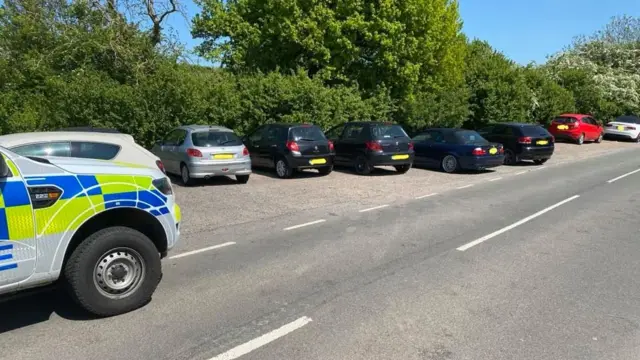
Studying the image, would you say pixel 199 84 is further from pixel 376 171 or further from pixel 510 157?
pixel 510 157

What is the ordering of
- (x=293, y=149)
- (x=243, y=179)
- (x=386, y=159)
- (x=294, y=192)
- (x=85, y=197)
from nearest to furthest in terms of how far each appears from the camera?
(x=85, y=197), (x=294, y=192), (x=243, y=179), (x=293, y=149), (x=386, y=159)

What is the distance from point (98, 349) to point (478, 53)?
30968 millimetres

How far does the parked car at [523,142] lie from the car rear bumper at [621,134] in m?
15.9

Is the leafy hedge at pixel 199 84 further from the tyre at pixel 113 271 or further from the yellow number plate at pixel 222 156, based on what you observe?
the tyre at pixel 113 271

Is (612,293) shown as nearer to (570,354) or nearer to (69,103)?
(570,354)

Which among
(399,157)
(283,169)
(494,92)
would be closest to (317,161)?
(283,169)

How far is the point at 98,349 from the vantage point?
3.70 meters

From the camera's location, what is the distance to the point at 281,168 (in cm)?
1376

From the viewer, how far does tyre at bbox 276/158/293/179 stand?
13539 mm

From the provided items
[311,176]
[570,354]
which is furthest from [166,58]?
[570,354]

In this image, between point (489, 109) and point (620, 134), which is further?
point (620, 134)

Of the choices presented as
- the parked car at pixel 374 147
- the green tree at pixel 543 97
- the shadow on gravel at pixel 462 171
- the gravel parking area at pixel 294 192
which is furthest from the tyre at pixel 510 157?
the green tree at pixel 543 97

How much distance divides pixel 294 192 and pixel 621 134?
89.0 feet

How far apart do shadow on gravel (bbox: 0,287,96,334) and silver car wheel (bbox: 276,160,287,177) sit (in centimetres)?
904
